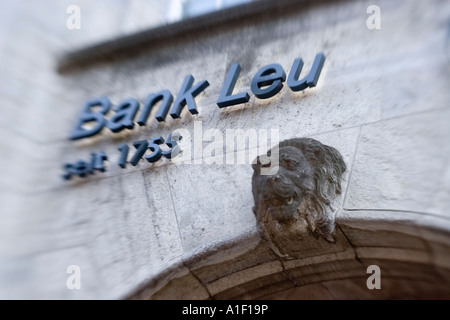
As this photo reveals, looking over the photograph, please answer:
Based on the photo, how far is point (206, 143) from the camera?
237 cm

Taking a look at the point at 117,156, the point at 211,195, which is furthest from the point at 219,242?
the point at 117,156

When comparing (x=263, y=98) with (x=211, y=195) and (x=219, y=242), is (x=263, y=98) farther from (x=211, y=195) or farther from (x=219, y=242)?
(x=219, y=242)

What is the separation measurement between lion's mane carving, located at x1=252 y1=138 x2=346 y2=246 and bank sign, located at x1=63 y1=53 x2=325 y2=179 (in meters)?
0.40

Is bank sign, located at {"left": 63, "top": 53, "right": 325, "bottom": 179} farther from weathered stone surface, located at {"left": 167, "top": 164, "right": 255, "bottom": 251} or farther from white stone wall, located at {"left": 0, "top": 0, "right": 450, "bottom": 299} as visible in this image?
weathered stone surface, located at {"left": 167, "top": 164, "right": 255, "bottom": 251}

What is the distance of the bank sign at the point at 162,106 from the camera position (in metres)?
2.28

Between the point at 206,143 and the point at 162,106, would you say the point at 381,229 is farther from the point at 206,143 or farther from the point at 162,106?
the point at 162,106

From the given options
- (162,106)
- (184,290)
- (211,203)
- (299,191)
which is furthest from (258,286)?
(162,106)

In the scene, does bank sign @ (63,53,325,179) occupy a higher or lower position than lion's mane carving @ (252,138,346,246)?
higher

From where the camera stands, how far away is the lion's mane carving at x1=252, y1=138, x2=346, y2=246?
6.21 feet

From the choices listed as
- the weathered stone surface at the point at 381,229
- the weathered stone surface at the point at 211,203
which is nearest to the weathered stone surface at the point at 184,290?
the weathered stone surface at the point at 211,203

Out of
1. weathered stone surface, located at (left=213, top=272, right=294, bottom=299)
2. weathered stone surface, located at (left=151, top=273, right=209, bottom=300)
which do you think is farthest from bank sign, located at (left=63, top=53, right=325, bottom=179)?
weathered stone surface, located at (left=213, top=272, right=294, bottom=299)

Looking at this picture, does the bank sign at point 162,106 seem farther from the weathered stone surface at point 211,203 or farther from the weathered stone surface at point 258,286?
the weathered stone surface at point 258,286

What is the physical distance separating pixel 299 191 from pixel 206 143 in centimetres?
62

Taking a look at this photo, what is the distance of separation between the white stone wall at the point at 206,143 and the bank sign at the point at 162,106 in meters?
0.05
